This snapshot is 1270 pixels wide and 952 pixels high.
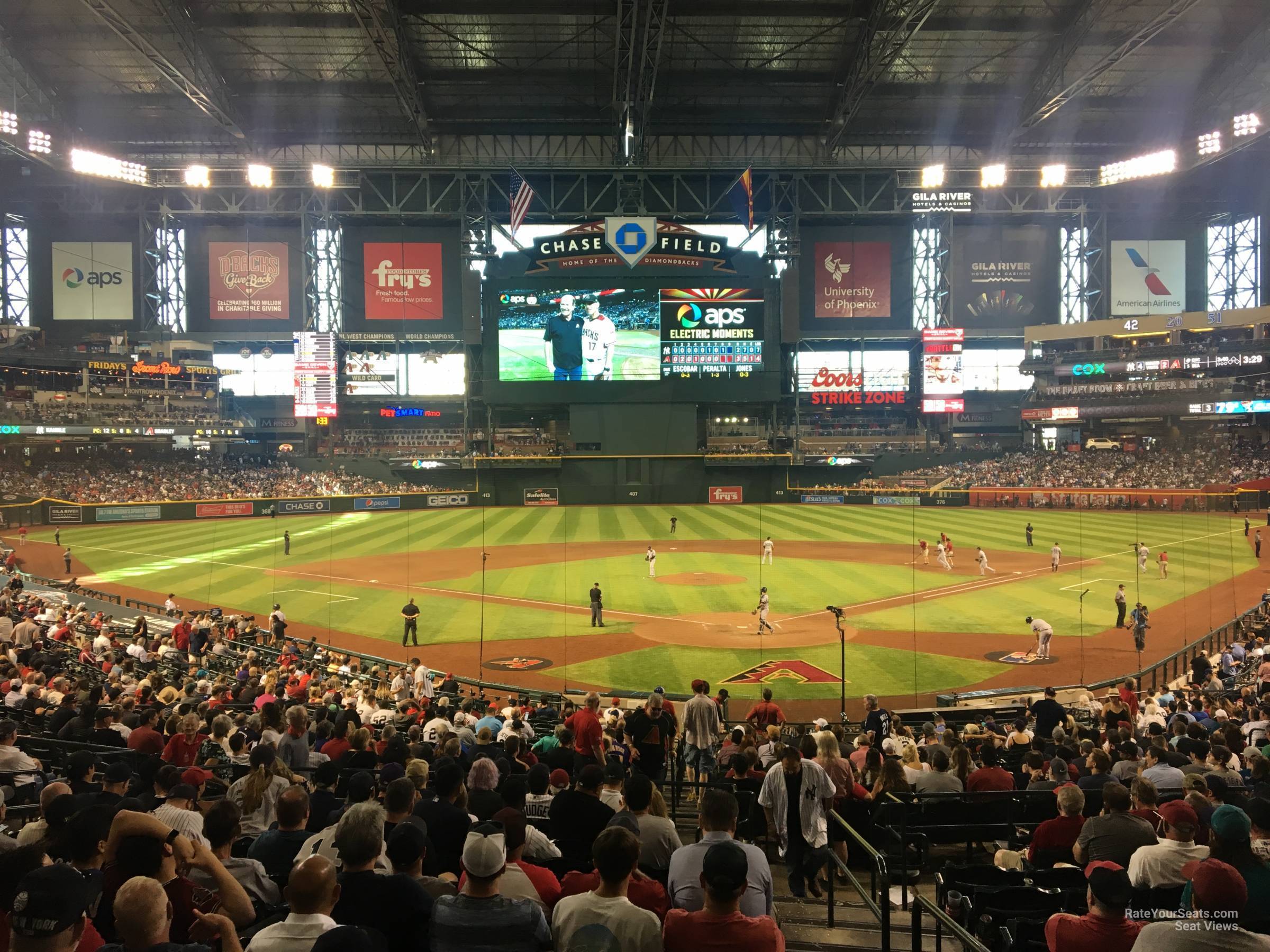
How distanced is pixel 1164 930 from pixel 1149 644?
24080 mm

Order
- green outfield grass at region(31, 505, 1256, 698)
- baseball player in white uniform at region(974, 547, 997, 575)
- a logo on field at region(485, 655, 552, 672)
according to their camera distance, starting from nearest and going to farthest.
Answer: a logo on field at region(485, 655, 552, 672), green outfield grass at region(31, 505, 1256, 698), baseball player in white uniform at region(974, 547, 997, 575)

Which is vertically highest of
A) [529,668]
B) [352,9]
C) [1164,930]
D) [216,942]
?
[352,9]

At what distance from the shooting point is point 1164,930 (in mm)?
3699

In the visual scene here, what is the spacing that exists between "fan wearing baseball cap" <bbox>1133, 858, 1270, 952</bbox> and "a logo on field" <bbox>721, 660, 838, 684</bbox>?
16.8m

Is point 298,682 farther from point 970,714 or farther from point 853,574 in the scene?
point 853,574

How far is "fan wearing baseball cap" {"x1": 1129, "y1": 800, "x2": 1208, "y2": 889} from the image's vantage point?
5449 millimetres

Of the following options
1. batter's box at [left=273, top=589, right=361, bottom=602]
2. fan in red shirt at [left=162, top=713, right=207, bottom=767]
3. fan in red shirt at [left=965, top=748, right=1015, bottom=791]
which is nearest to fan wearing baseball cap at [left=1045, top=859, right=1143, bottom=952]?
fan in red shirt at [left=965, top=748, right=1015, bottom=791]

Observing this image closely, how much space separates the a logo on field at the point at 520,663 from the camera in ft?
72.1

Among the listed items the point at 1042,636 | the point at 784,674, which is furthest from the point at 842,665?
the point at 1042,636

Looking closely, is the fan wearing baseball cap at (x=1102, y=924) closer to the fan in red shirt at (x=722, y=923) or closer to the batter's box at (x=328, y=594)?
the fan in red shirt at (x=722, y=923)

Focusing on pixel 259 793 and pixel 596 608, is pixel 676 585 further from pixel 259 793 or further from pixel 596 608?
pixel 259 793

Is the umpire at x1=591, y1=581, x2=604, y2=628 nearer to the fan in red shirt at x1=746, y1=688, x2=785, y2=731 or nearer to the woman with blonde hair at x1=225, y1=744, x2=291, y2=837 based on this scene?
the fan in red shirt at x1=746, y1=688, x2=785, y2=731

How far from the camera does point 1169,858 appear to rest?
547 centimetres

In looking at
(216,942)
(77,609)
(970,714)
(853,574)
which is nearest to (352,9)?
(77,609)
